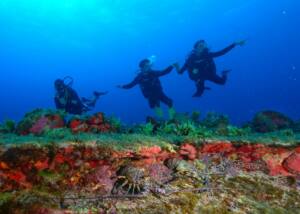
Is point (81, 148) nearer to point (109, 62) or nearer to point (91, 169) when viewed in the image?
point (91, 169)

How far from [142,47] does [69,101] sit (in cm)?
8399

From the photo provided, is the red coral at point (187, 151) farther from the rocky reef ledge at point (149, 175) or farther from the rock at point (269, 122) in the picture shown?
the rock at point (269, 122)

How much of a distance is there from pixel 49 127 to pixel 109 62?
107m

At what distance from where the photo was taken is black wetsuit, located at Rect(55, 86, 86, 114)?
36.1ft

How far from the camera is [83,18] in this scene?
69375 millimetres

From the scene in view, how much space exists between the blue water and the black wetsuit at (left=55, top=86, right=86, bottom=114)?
127ft

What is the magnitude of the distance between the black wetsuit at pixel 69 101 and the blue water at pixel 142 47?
38.8 metres

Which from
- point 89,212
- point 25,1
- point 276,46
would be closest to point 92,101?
point 89,212

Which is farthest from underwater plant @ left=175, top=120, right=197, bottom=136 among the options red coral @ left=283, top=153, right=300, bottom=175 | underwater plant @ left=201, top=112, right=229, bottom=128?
underwater plant @ left=201, top=112, right=229, bottom=128


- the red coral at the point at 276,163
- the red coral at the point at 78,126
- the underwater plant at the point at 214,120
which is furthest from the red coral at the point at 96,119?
the red coral at the point at 276,163

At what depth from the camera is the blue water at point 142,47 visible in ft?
211

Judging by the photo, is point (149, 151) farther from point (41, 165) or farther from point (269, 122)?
point (269, 122)

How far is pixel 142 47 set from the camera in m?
93.3

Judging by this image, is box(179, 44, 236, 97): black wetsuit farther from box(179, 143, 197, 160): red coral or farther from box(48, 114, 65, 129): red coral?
box(179, 143, 197, 160): red coral
